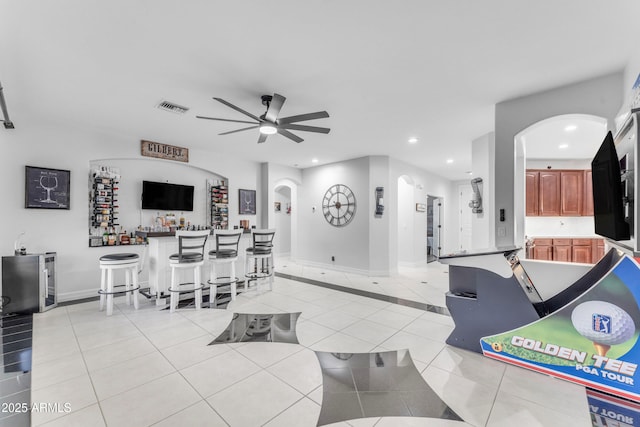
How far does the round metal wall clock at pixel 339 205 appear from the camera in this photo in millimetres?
6742

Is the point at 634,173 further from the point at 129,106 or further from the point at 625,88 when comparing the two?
the point at 129,106

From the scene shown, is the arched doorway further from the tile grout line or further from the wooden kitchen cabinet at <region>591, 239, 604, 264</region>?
the wooden kitchen cabinet at <region>591, 239, 604, 264</region>

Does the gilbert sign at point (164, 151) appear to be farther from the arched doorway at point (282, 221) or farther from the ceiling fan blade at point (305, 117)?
the arched doorway at point (282, 221)

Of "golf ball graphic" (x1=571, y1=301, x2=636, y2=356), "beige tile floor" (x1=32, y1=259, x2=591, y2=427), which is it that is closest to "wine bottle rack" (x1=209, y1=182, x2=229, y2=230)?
"beige tile floor" (x1=32, y1=259, x2=591, y2=427)

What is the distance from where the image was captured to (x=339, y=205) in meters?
6.96

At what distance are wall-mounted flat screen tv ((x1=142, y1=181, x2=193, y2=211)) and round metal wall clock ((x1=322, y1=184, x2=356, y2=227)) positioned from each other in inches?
131

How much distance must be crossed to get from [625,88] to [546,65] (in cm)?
77

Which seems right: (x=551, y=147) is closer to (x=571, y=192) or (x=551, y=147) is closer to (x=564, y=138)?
(x=564, y=138)

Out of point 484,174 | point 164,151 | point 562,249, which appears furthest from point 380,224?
→ point 164,151

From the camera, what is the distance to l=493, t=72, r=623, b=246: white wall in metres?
2.78

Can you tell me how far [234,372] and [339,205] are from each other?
505 centimetres

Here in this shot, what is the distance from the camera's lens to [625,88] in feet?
8.54

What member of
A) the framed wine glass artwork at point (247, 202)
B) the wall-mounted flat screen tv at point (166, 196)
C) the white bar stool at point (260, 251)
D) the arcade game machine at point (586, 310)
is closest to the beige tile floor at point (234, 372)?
the arcade game machine at point (586, 310)

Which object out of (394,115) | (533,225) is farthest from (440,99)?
(533,225)
